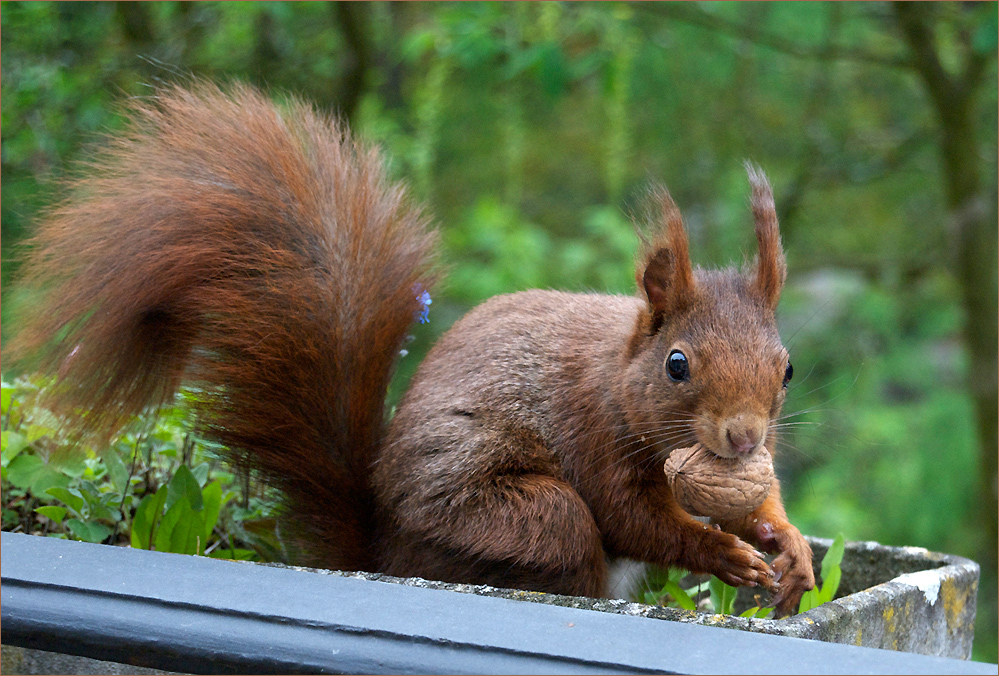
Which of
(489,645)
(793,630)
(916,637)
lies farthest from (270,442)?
(916,637)

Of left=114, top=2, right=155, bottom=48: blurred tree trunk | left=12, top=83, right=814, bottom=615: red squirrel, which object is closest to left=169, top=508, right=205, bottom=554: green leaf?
left=12, top=83, right=814, bottom=615: red squirrel

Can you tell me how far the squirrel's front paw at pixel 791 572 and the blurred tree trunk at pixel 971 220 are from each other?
1669 mm

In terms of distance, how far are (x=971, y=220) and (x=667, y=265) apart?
5.93ft

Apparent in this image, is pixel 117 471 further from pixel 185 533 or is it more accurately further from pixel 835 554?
pixel 835 554

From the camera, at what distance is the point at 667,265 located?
114cm

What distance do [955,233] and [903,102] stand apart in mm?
915

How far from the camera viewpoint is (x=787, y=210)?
2.97 metres

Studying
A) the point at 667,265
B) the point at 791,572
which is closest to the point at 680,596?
the point at 791,572

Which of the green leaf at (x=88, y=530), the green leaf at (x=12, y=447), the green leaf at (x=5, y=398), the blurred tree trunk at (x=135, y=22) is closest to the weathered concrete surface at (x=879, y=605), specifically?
the green leaf at (x=88, y=530)

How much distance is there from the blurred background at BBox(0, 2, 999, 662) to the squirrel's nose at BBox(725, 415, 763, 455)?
1146 millimetres

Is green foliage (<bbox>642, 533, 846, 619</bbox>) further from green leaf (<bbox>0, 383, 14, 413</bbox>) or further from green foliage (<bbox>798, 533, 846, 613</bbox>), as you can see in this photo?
green leaf (<bbox>0, 383, 14, 413</bbox>)

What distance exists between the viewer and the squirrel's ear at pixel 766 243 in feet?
3.65

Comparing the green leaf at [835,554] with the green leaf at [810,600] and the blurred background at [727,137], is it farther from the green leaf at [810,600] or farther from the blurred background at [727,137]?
the blurred background at [727,137]

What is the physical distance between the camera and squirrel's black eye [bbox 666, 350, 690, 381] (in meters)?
1.08
